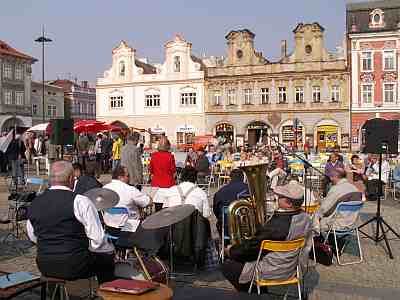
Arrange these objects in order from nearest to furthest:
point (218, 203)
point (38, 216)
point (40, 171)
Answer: point (38, 216)
point (218, 203)
point (40, 171)

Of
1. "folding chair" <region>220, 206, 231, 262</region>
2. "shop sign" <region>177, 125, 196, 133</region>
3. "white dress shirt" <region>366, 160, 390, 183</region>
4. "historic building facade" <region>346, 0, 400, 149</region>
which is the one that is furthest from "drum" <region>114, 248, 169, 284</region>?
"shop sign" <region>177, 125, 196, 133</region>

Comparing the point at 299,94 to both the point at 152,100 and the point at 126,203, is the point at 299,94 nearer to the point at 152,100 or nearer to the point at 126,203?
the point at 152,100

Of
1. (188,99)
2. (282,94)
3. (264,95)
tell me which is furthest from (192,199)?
(188,99)

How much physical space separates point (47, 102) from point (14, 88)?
10.5 metres

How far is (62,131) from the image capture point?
39.2 ft

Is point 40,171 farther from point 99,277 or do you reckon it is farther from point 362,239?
point 99,277

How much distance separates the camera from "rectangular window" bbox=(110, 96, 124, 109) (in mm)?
48287

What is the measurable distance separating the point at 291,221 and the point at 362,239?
14.2 feet

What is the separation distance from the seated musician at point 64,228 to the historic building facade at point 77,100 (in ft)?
213

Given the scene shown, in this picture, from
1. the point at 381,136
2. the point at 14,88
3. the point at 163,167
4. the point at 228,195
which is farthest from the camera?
the point at 14,88

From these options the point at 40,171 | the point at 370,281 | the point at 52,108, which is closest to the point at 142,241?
the point at 370,281

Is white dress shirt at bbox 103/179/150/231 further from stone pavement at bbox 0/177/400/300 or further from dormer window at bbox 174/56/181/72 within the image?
dormer window at bbox 174/56/181/72

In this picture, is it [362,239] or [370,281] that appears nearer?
[370,281]

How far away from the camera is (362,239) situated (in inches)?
332
